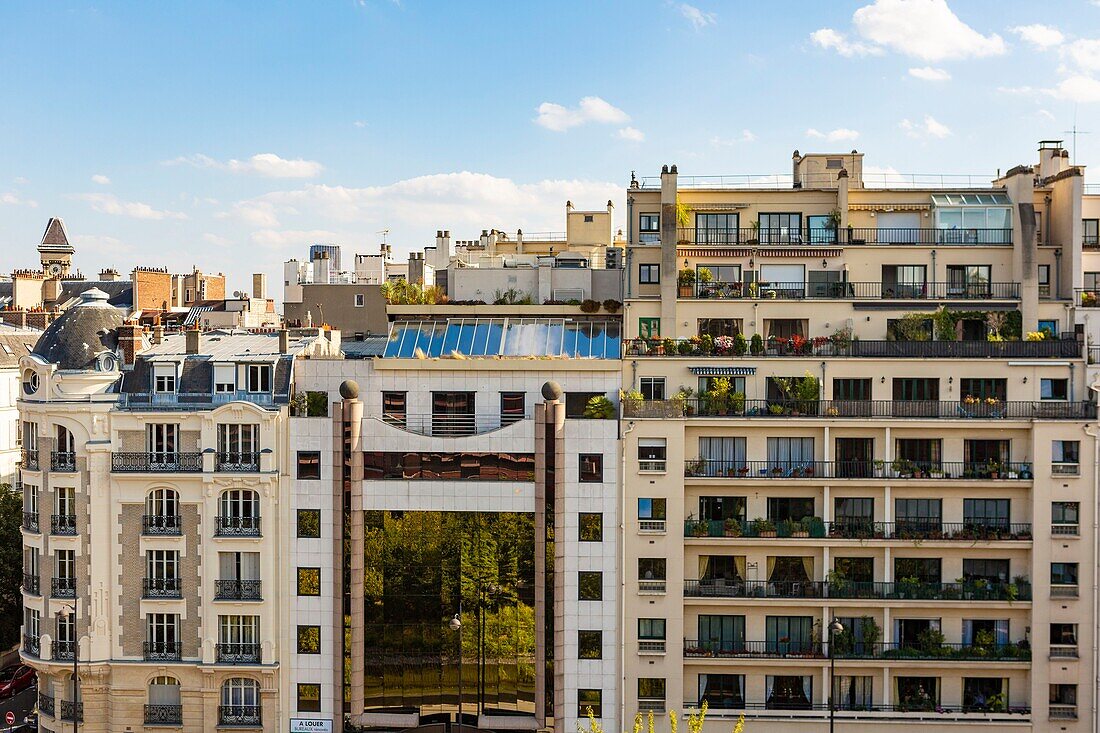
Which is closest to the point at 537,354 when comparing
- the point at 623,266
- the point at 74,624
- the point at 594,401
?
the point at 594,401

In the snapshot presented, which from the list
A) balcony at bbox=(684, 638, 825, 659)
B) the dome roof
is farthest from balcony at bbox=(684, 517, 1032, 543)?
the dome roof

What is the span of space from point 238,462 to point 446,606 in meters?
11.9

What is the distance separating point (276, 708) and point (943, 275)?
39.2 m

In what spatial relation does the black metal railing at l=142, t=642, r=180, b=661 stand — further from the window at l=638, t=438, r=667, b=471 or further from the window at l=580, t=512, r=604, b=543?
the window at l=638, t=438, r=667, b=471

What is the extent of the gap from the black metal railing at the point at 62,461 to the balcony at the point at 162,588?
6.45m

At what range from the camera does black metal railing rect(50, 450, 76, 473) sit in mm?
50906

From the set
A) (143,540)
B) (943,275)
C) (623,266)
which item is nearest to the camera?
(143,540)

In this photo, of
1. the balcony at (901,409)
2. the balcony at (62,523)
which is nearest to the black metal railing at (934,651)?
the balcony at (901,409)

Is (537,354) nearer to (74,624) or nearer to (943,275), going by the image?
(943,275)

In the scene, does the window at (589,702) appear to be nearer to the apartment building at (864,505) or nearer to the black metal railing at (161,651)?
the apartment building at (864,505)

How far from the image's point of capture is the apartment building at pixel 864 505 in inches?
1983

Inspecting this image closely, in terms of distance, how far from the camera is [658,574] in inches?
1992

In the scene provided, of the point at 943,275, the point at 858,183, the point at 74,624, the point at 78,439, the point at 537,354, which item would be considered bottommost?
the point at 74,624

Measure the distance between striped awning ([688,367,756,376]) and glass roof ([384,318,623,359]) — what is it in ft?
13.0
